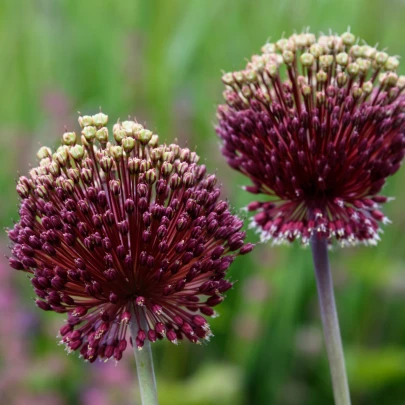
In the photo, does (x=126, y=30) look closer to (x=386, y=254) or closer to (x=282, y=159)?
(x=386, y=254)

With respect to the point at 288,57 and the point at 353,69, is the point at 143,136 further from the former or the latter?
the point at 353,69

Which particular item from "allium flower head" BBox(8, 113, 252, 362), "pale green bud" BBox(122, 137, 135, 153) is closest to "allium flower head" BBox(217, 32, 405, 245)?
"allium flower head" BBox(8, 113, 252, 362)

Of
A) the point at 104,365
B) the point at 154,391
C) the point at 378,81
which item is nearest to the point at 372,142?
the point at 378,81

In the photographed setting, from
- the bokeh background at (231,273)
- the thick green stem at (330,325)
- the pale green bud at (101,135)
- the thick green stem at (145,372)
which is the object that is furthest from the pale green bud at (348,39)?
the bokeh background at (231,273)

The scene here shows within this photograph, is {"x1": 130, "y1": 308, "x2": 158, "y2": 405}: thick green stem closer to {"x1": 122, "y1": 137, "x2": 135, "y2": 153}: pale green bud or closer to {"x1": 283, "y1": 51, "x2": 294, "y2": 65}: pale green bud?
{"x1": 122, "y1": 137, "x2": 135, "y2": 153}: pale green bud

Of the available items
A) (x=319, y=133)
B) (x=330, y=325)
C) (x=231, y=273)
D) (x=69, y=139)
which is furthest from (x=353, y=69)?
(x=231, y=273)

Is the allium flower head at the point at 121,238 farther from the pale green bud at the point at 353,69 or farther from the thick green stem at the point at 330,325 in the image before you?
the pale green bud at the point at 353,69
